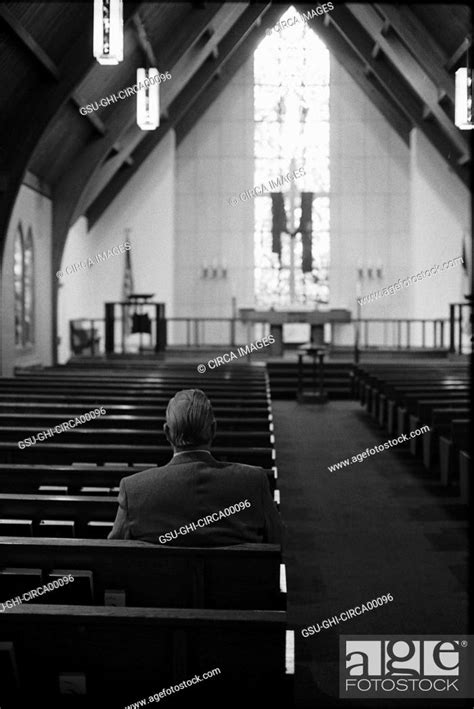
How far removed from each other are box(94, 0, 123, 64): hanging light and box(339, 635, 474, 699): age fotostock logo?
3926mm

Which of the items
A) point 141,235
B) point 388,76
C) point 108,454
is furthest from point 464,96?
point 141,235

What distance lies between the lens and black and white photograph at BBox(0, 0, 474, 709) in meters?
2.09

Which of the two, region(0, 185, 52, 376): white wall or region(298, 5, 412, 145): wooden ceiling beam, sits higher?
region(298, 5, 412, 145): wooden ceiling beam

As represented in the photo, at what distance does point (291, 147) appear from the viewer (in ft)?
50.9

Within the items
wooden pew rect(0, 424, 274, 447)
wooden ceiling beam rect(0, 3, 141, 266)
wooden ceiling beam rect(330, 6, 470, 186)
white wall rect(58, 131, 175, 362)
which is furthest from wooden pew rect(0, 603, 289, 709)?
white wall rect(58, 131, 175, 362)

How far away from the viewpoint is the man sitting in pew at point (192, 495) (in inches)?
86.4

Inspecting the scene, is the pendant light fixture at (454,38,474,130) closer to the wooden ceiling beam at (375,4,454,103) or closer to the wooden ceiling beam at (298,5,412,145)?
the wooden ceiling beam at (375,4,454,103)

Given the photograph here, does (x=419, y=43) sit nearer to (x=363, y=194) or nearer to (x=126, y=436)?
(x=363, y=194)

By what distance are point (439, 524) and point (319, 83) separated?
12.2m

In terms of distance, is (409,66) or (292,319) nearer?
(409,66)

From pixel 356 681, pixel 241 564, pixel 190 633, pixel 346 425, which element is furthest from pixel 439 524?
pixel 346 425

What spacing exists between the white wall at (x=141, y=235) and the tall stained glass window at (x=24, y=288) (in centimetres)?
360

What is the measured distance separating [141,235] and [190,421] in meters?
12.7

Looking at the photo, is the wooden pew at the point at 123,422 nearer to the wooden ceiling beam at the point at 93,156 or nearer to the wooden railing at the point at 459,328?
the wooden railing at the point at 459,328
